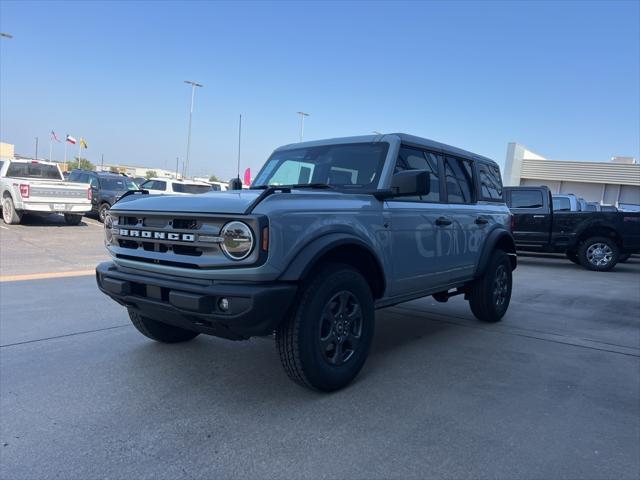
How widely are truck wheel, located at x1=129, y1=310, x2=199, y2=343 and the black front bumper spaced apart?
3.20 feet

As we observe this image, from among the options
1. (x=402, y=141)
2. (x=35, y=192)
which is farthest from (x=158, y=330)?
(x=35, y=192)

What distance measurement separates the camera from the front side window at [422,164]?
14.6ft

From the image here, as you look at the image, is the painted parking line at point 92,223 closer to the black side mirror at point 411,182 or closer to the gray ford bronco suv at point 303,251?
the gray ford bronco suv at point 303,251

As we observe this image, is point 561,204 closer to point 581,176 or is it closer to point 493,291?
point 493,291

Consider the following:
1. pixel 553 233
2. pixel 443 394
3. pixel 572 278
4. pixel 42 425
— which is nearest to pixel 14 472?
pixel 42 425

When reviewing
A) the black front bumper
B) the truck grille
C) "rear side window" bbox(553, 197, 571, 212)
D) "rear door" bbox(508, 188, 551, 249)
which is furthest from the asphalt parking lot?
the truck grille

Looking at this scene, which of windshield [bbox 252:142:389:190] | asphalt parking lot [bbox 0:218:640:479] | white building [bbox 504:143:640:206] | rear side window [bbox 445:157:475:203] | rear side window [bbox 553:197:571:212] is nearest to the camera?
asphalt parking lot [bbox 0:218:640:479]

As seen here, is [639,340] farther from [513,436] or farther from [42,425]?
[42,425]

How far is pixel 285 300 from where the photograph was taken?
3.09 metres

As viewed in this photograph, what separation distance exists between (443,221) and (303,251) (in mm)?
2073

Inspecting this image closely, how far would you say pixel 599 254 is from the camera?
1243 centimetres

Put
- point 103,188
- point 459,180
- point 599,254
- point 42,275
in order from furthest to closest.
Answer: point 103,188, point 599,254, point 42,275, point 459,180

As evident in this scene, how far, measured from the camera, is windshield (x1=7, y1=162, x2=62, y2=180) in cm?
1438

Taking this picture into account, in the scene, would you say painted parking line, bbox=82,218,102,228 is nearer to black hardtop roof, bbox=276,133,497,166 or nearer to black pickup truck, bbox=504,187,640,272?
black pickup truck, bbox=504,187,640,272
